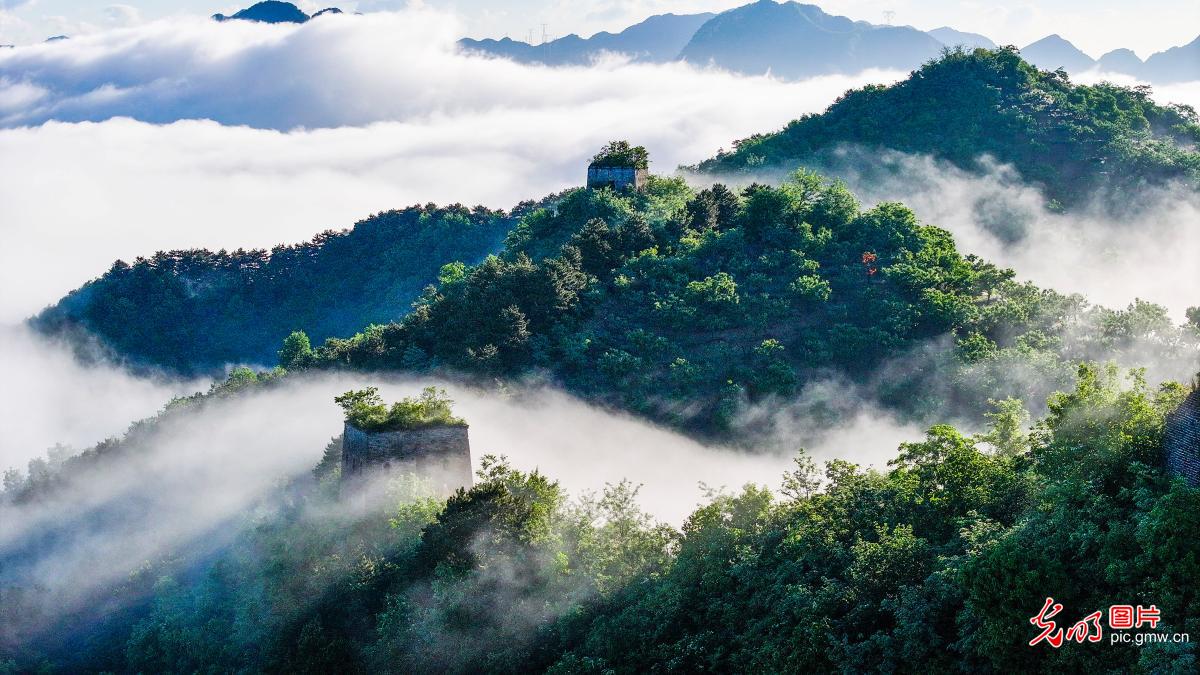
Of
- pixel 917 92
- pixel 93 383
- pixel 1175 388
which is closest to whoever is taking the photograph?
pixel 1175 388

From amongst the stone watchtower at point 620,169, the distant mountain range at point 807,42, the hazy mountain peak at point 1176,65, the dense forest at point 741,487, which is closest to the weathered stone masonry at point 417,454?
the dense forest at point 741,487

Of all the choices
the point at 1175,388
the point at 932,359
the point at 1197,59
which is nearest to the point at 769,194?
the point at 932,359

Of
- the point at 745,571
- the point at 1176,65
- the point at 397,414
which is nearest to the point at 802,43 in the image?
the point at 1176,65

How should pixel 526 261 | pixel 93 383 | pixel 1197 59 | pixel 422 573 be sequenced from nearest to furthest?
pixel 422 573 < pixel 526 261 < pixel 93 383 < pixel 1197 59

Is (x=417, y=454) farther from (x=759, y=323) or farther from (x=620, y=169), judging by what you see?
(x=620, y=169)

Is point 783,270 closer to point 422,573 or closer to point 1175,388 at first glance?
point 422,573

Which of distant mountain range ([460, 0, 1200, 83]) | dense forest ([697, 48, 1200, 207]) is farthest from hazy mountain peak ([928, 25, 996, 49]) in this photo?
dense forest ([697, 48, 1200, 207])

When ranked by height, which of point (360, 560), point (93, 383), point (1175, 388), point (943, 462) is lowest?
point (93, 383)
